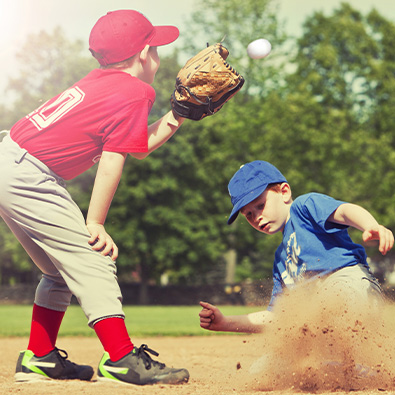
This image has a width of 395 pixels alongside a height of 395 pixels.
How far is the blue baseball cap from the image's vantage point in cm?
346


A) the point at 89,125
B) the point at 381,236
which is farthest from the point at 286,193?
the point at 89,125

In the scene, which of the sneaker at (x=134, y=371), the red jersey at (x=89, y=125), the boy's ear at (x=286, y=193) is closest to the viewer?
the sneaker at (x=134, y=371)

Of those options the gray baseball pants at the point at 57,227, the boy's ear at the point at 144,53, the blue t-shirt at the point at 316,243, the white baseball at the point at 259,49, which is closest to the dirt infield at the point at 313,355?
the blue t-shirt at the point at 316,243

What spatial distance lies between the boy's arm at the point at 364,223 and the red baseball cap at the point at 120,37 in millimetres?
1472

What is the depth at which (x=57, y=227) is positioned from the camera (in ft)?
10.5

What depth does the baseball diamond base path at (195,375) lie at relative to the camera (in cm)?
297

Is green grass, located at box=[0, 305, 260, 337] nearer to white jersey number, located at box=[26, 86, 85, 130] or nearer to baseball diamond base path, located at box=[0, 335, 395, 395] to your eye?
baseball diamond base path, located at box=[0, 335, 395, 395]

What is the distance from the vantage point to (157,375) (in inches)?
125

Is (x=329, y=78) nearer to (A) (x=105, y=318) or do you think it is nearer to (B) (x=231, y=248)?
(B) (x=231, y=248)

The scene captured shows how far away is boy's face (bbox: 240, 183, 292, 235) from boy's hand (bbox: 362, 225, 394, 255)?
2.54 ft

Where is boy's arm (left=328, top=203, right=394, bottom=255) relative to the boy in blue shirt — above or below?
above

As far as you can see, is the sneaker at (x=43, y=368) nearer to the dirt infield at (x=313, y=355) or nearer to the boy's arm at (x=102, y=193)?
the dirt infield at (x=313, y=355)

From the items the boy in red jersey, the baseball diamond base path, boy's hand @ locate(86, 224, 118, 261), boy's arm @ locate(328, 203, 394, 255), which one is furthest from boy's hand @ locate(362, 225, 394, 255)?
boy's hand @ locate(86, 224, 118, 261)

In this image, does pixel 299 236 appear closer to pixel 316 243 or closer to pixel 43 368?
pixel 316 243
